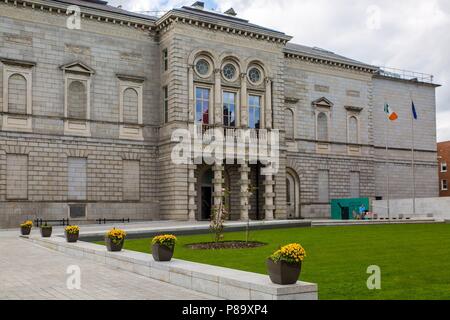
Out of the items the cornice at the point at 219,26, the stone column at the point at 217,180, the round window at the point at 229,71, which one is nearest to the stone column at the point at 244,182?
the stone column at the point at 217,180

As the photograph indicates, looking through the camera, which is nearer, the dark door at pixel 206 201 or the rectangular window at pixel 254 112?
the rectangular window at pixel 254 112

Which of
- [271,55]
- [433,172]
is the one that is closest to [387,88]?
[433,172]

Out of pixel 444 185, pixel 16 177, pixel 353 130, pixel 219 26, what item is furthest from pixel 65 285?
pixel 444 185

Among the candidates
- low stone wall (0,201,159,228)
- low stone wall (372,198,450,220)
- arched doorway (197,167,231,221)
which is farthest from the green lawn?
low stone wall (372,198,450,220)

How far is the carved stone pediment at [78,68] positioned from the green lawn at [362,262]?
20.8 meters

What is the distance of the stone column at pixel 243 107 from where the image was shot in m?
44.4

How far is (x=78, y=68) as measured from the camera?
4019cm

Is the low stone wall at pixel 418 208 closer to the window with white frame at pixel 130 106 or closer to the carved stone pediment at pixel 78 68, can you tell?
the window with white frame at pixel 130 106

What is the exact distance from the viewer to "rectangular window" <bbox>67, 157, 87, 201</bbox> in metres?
39.5

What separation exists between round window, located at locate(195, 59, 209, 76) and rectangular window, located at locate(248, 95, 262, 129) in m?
4.36

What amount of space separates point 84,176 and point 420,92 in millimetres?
39671

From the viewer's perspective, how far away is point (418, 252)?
17.2 metres
